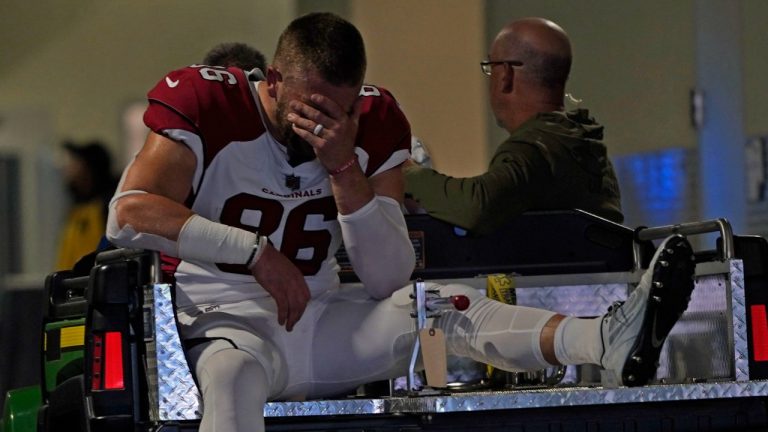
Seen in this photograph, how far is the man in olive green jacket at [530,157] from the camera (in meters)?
4.48

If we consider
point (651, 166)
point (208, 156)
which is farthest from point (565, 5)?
point (208, 156)

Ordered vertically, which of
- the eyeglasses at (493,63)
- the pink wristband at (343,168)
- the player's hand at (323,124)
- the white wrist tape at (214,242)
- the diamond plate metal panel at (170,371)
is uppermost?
the eyeglasses at (493,63)

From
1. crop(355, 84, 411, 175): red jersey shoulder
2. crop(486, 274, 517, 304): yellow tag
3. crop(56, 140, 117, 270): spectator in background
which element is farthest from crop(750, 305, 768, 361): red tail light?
crop(56, 140, 117, 270): spectator in background

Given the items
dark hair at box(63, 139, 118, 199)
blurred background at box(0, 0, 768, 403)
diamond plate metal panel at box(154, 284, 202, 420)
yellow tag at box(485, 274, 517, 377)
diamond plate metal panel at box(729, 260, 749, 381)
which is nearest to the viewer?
diamond plate metal panel at box(154, 284, 202, 420)

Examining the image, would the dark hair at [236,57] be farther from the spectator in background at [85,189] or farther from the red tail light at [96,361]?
the spectator in background at [85,189]

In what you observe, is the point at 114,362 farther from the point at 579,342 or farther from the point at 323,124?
the point at 579,342

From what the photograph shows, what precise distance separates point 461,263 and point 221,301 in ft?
3.23

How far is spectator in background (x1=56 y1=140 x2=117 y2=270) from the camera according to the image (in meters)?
8.01

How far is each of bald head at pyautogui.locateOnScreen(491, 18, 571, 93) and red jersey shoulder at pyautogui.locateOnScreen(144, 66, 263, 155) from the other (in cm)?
144

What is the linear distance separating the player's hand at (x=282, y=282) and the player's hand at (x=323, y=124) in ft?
0.94

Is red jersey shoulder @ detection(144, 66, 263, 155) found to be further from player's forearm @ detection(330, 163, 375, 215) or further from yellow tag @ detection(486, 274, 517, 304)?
yellow tag @ detection(486, 274, 517, 304)

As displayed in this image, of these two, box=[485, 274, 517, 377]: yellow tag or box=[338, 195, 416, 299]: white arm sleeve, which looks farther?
box=[485, 274, 517, 377]: yellow tag

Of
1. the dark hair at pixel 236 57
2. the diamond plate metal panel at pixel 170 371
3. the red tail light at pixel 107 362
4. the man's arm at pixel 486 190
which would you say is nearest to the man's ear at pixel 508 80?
the man's arm at pixel 486 190

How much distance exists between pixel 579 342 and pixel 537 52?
1643 millimetres
